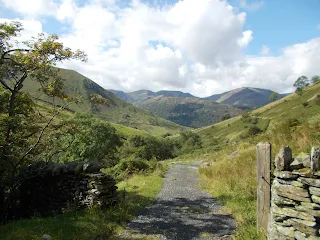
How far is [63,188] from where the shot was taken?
40.8 ft

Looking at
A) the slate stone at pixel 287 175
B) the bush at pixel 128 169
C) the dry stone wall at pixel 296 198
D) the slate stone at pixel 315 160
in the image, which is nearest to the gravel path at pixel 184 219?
the dry stone wall at pixel 296 198

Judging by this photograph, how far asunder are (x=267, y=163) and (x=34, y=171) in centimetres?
1152

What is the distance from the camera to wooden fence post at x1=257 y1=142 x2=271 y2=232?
25.5ft

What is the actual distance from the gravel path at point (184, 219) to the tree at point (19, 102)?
6.35 m

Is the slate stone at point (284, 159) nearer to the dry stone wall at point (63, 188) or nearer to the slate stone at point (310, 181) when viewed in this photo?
the slate stone at point (310, 181)

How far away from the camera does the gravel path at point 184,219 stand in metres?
9.05

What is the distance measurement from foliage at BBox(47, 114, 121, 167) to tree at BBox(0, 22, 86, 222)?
1.01m

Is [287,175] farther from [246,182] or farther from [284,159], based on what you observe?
[246,182]

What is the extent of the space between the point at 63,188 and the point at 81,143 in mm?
14843

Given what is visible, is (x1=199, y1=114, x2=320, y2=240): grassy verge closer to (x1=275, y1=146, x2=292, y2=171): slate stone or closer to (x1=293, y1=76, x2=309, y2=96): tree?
(x1=275, y1=146, x2=292, y2=171): slate stone

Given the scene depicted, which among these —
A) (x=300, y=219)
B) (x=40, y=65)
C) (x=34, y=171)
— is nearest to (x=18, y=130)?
(x=34, y=171)

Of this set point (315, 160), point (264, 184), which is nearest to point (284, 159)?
point (315, 160)

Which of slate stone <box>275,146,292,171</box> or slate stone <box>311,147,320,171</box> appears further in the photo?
slate stone <box>275,146,292,171</box>

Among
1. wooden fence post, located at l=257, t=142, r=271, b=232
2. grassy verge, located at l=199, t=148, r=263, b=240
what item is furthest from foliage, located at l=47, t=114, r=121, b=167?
wooden fence post, located at l=257, t=142, r=271, b=232
